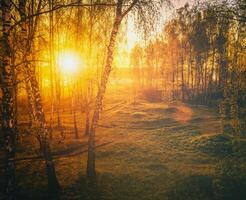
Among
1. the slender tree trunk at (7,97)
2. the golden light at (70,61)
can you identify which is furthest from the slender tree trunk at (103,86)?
the golden light at (70,61)

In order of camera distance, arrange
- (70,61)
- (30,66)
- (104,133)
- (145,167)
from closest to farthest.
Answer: (30,66), (145,167), (104,133), (70,61)

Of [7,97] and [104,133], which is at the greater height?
[7,97]

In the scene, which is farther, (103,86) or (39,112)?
(103,86)

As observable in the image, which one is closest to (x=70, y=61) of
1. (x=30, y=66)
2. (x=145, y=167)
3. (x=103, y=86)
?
(x=103, y=86)

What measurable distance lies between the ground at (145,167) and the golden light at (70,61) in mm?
7211

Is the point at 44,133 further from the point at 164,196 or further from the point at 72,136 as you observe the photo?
the point at 72,136

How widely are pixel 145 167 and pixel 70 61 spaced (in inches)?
704

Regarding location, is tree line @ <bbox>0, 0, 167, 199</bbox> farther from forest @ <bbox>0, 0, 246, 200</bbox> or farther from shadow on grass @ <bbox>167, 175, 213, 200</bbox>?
shadow on grass @ <bbox>167, 175, 213, 200</bbox>

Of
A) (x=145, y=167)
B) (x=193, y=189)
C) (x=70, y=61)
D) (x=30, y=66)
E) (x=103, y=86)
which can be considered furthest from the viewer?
(x=70, y=61)

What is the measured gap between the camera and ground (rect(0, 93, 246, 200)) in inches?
440

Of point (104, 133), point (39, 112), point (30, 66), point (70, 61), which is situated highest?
point (70, 61)

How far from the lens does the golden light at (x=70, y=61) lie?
2488 centimetres

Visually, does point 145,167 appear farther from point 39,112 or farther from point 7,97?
point 7,97

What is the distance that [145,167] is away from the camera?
14.9m
